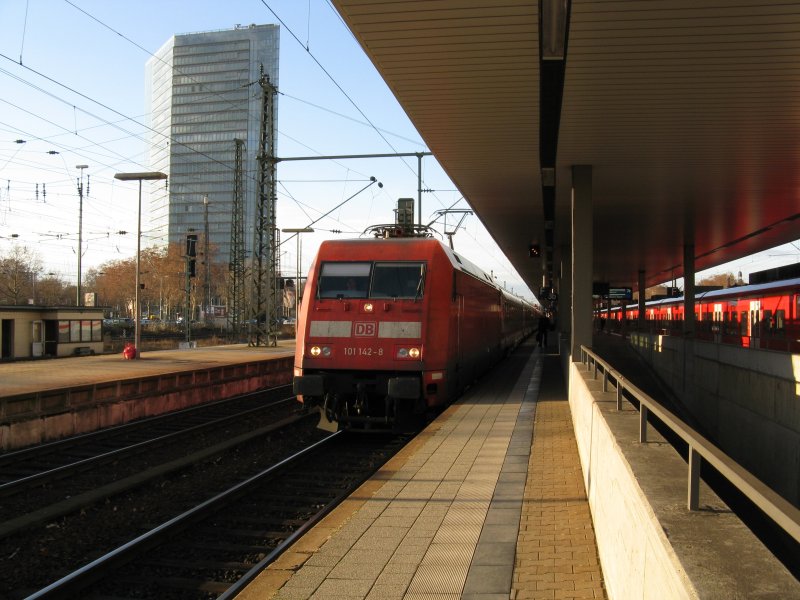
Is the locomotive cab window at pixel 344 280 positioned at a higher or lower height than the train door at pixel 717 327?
higher

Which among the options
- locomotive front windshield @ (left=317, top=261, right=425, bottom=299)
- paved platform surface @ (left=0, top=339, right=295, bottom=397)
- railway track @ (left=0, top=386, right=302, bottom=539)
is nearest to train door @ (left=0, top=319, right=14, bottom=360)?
paved platform surface @ (left=0, top=339, right=295, bottom=397)

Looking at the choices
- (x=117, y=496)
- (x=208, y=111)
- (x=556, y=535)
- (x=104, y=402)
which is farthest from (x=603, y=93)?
(x=208, y=111)

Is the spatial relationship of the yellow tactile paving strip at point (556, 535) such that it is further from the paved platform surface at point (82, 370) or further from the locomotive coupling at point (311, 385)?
the paved platform surface at point (82, 370)

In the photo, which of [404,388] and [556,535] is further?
[404,388]

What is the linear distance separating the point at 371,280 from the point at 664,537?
366 inches

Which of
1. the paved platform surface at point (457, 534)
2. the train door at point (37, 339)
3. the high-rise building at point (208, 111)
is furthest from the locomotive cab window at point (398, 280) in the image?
the high-rise building at point (208, 111)

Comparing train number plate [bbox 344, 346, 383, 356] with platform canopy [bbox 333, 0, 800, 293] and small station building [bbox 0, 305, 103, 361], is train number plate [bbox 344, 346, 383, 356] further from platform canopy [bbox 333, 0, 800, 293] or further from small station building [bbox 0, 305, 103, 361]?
small station building [bbox 0, 305, 103, 361]

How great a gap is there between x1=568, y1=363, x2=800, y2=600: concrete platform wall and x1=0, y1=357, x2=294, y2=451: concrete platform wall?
1015 centimetres

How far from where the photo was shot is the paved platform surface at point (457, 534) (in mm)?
4449

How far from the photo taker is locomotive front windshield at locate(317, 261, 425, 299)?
11539mm

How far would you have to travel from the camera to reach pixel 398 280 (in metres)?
11.6

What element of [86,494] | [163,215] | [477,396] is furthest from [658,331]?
[163,215]

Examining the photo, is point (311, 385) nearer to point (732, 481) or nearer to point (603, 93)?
point (603, 93)

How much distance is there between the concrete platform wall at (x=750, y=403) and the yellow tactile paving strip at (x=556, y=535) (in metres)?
5.08
